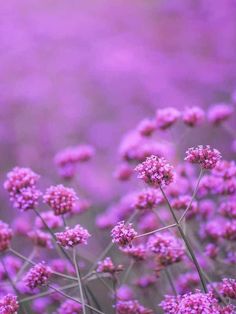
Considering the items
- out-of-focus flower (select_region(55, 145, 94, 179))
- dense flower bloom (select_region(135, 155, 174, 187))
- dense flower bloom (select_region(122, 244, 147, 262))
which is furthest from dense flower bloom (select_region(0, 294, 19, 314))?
out-of-focus flower (select_region(55, 145, 94, 179))

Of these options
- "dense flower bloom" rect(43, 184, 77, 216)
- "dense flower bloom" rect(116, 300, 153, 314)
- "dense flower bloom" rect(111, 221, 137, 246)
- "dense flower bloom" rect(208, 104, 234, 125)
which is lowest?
"dense flower bloom" rect(116, 300, 153, 314)

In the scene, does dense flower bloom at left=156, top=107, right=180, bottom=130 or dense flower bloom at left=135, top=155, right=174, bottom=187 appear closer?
dense flower bloom at left=135, top=155, right=174, bottom=187

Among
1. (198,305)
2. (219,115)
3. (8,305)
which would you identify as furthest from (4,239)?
(219,115)

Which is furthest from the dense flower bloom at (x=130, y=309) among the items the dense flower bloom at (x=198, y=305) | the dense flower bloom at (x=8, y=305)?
the dense flower bloom at (x=8, y=305)

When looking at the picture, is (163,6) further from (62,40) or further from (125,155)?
(125,155)

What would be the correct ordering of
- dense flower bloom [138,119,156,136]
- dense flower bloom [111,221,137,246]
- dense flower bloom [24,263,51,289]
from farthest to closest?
dense flower bloom [138,119,156,136] → dense flower bloom [24,263,51,289] → dense flower bloom [111,221,137,246]

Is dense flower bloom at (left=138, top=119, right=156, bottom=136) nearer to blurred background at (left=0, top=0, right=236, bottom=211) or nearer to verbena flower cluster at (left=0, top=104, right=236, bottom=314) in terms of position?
verbena flower cluster at (left=0, top=104, right=236, bottom=314)

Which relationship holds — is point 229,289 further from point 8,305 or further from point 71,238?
point 8,305

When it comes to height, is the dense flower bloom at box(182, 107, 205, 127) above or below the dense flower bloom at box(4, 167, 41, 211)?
above
